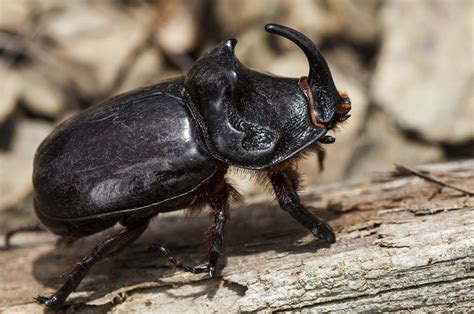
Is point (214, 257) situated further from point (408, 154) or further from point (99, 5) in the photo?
point (99, 5)

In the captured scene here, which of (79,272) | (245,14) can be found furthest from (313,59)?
(245,14)

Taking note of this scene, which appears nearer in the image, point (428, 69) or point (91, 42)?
point (428, 69)

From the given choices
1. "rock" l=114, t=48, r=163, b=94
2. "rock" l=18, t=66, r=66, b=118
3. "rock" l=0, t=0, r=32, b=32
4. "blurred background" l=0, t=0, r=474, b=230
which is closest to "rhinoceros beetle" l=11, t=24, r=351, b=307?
"blurred background" l=0, t=0, r=474, b=230

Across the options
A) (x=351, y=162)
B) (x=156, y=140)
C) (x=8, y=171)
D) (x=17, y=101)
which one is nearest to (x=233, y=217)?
(x=156, y=140)

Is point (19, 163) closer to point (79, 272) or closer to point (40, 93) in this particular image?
point (40, 93)

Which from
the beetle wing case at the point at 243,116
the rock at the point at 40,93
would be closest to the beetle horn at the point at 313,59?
the beetle wing case at the point at 243,116

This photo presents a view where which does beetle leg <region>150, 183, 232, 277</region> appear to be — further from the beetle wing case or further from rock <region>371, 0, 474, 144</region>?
rock <region>371, 0, 474, 144</region>
